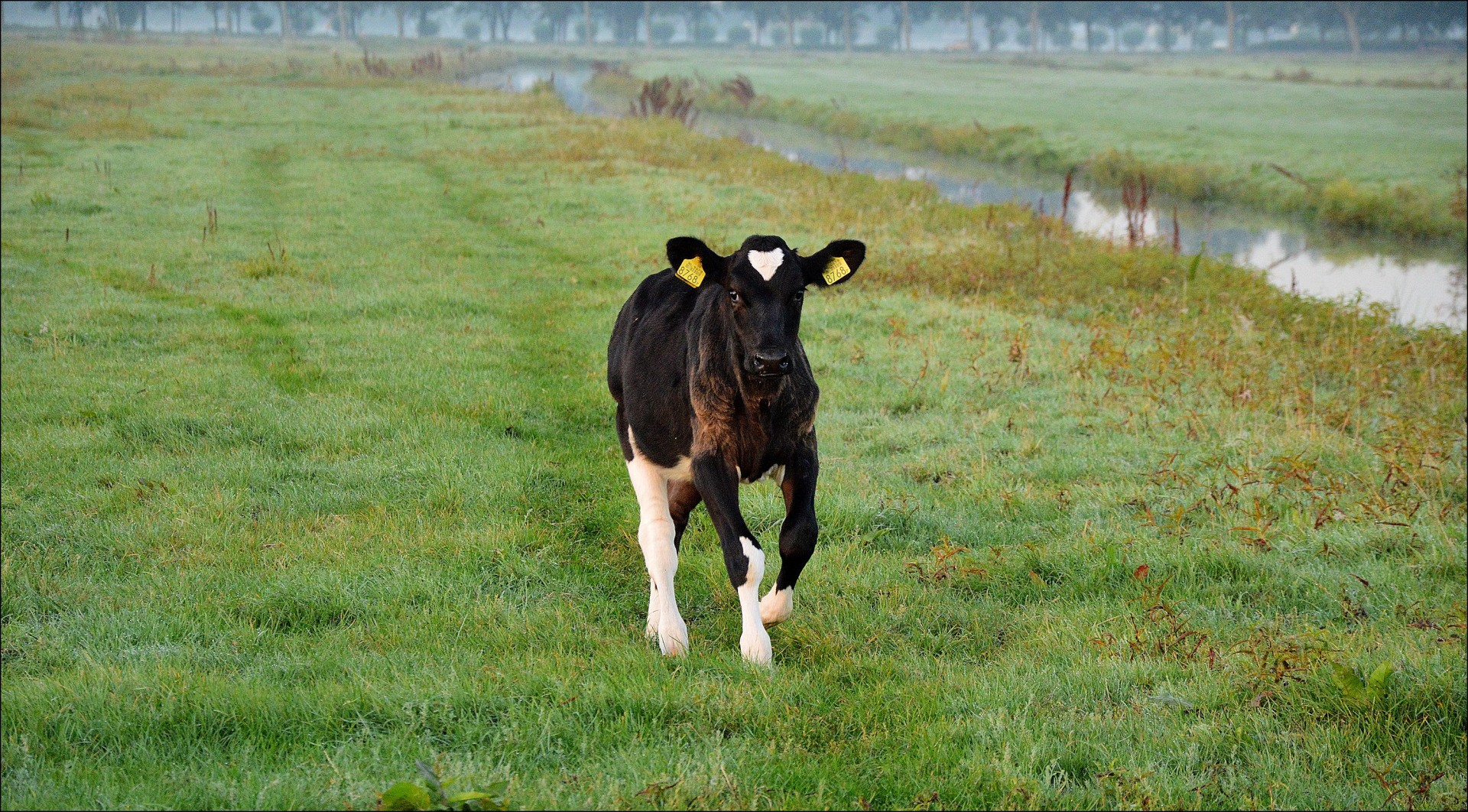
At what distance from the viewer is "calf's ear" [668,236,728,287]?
559 centimetres

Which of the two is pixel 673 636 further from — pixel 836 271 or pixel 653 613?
pixel 836 271

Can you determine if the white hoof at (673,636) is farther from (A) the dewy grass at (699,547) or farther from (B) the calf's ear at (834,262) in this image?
(B) the calf's ear at (834,262)

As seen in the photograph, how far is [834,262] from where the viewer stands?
591 centimetres

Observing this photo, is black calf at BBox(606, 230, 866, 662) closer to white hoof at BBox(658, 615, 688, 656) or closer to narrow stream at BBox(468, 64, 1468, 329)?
white hoof at BBox(658, 615, 688, 656)

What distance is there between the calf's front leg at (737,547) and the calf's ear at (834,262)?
1.07 m

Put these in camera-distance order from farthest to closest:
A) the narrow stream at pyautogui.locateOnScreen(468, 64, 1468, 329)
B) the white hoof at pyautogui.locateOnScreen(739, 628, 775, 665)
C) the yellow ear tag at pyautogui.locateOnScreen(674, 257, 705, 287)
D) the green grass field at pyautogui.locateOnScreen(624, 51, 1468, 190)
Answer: the green grass field at pyautogui.locateOnScreen(624, 51, 1468, 190) → the narrow stream at pyautogui.locateOnScreen(468, 64, 1468, 329) → the yellow ear tag at pyautogui.locateOnScreen(674, 257, 705, 287) → the white hoof at pyautogui.locateOnScreen(739, 628, 775, 665)

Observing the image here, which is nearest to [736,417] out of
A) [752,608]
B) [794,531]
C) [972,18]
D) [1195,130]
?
[794,531]

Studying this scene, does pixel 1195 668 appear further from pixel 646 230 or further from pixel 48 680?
pixel 646 230

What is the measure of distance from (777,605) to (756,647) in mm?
359

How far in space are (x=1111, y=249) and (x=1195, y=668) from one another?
13385 millimetres

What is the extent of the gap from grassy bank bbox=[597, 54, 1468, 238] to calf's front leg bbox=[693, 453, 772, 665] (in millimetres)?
23432

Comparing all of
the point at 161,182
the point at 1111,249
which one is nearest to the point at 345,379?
the point at 1111,249

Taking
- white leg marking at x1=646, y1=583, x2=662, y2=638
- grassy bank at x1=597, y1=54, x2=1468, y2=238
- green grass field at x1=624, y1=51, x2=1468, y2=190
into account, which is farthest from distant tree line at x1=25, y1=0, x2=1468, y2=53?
white leg marking at x1=646, y1=583, x2=662, y2=638

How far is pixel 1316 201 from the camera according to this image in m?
26.9
